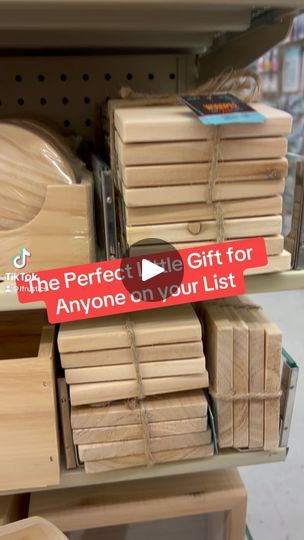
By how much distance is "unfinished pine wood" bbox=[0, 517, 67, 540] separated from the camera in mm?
681

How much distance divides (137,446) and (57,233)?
0.31 m

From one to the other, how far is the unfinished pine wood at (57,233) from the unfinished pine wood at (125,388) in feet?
0.55

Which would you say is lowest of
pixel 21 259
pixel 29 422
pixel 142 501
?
pixel 142 501

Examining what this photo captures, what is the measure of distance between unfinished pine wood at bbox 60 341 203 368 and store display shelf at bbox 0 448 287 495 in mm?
166

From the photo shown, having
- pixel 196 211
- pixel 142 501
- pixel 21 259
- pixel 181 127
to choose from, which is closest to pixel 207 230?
pixel 196 211

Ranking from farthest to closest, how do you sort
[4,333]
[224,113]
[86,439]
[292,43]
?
1. [292,43]
2. [4,333]
3. [86,439]
4. [224,113]

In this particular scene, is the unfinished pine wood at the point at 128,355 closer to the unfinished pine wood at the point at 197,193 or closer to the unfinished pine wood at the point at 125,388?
the unfinished pine wood at the point at 125,388

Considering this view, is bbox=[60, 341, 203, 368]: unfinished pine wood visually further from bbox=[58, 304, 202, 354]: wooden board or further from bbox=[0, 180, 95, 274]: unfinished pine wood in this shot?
bbox=[0, 180, 95, 274]: unfinished pine wood

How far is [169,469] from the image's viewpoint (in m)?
0.71

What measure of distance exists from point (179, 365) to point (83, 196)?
0.26 m

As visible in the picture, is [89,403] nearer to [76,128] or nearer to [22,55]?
[76,128]

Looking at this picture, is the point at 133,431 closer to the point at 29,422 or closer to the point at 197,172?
the point at 29,422

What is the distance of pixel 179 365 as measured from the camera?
0.66 m

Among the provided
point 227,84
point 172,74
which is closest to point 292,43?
point 172,74
